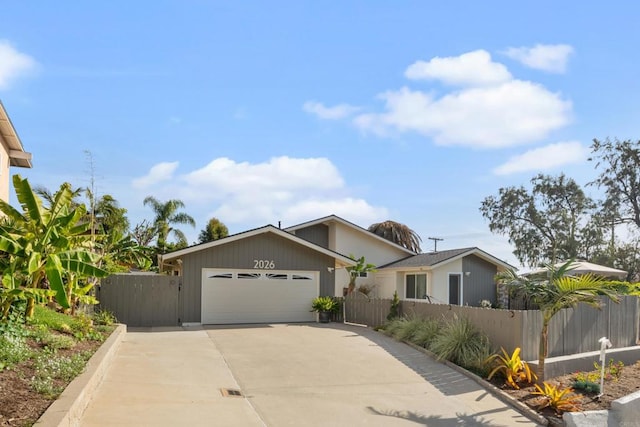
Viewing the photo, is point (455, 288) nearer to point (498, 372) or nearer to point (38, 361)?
point (498, 372)

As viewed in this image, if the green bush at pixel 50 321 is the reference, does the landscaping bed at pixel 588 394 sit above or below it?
below

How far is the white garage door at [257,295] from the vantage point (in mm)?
18747

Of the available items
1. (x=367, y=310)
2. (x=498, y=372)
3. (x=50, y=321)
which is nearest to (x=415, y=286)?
(x=367, y=310)

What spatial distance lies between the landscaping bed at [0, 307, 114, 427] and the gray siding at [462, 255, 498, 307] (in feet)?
59.3

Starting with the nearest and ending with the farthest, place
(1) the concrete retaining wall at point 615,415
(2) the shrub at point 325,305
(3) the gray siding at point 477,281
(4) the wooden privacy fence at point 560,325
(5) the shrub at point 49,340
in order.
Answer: (1) the concrete retaining wall at point 615,415
(5) the shrub at point 49,340
(4) the wooden privacy fence at point 560,325
(2) the shrub at point 325,305
(3) the gray siding at point 477,281

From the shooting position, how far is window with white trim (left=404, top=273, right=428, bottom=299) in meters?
24.7

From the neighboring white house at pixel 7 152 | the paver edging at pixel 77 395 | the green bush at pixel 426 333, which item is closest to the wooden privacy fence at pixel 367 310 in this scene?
the green bush at pixel 426 333

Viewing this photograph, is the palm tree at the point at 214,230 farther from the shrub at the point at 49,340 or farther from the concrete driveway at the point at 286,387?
the shrub at the point at 49,340

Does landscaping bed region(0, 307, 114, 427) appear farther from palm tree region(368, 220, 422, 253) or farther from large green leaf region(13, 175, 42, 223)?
palm tree region(368, 220, 422, 253)

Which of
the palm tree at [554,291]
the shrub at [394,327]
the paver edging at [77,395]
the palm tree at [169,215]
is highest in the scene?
the palm tree at [169,215]

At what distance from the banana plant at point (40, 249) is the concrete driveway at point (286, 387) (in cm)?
193

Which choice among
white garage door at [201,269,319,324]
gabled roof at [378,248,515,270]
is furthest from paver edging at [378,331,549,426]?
gabled roof at [378,248,515,270]

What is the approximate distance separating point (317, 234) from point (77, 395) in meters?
20.7

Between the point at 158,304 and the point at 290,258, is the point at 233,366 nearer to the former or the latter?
the point at 158,304
